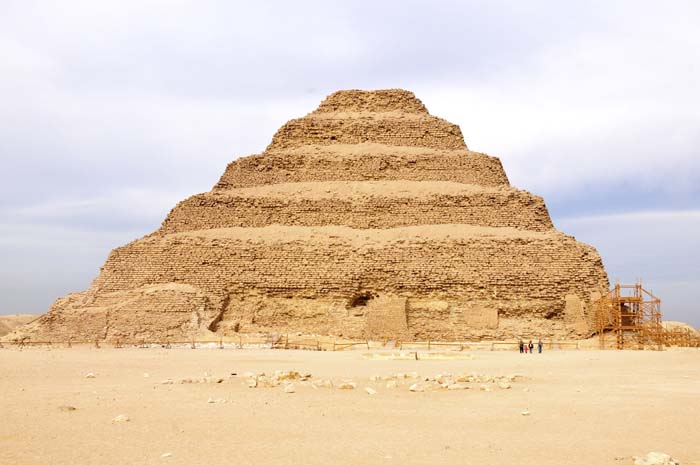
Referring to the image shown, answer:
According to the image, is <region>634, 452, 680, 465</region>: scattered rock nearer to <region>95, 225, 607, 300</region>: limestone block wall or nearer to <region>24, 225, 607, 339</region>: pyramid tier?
<region>24, 225, 607, 339</region>: pyramid tier

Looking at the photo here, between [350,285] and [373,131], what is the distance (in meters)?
13.7

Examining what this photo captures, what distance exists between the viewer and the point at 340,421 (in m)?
10.1

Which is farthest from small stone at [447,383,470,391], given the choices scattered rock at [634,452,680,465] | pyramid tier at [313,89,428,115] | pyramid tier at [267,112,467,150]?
pyramid tier at [313,89,428,115]

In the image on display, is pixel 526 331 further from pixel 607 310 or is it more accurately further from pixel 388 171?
pixel 388 171

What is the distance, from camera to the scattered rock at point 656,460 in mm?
7434

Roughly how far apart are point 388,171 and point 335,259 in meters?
8.21

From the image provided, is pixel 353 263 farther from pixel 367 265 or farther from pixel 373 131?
pixel 373 131

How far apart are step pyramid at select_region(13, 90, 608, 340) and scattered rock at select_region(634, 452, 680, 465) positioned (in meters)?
25.1

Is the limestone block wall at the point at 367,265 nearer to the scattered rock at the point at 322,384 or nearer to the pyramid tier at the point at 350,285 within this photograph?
the pyramid tier at the point at 350,285

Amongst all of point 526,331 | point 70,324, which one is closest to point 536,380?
point 526,331

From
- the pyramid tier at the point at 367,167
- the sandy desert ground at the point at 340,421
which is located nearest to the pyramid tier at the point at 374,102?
the pyramid tier at the point at 367,167

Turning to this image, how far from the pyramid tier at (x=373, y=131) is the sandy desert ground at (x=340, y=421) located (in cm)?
2840

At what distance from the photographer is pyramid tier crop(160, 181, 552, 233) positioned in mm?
37812

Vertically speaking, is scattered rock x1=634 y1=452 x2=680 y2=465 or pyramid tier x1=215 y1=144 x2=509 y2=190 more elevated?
pyramid tier x1=215 y1=144 x2=509 y2=190
